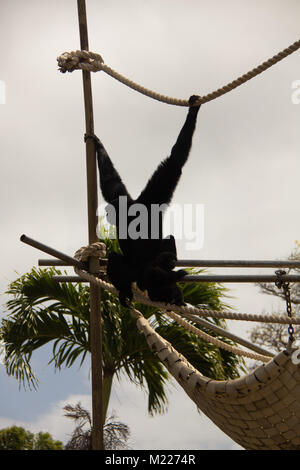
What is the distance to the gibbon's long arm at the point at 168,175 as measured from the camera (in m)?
4.39

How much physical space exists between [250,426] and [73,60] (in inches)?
129

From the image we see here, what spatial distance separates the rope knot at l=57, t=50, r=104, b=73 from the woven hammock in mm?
2751

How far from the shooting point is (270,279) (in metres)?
3.44

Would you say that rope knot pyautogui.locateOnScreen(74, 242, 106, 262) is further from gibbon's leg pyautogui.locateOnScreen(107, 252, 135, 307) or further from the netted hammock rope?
the netted hammock rope

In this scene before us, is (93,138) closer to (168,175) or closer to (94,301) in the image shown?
(168,175)

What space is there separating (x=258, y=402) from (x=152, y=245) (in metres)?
1.89

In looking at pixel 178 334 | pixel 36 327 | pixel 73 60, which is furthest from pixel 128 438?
pixel 73 60

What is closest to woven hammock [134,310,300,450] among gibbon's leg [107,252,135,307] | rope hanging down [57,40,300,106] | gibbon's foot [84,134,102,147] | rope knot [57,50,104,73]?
gibbon's leg [107,252,135,307]

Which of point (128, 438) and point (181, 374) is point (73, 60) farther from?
point (128, 438)

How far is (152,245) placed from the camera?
4.41 meters

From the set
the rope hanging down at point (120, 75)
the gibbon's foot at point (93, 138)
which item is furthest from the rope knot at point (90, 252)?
the rope hanging down at point (120, 75)

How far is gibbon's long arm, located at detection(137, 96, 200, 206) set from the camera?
4387mm

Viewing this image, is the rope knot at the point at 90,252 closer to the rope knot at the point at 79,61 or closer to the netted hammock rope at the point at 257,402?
the netted hammock rope at the point at 257,402

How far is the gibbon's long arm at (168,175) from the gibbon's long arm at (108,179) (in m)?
0.22
